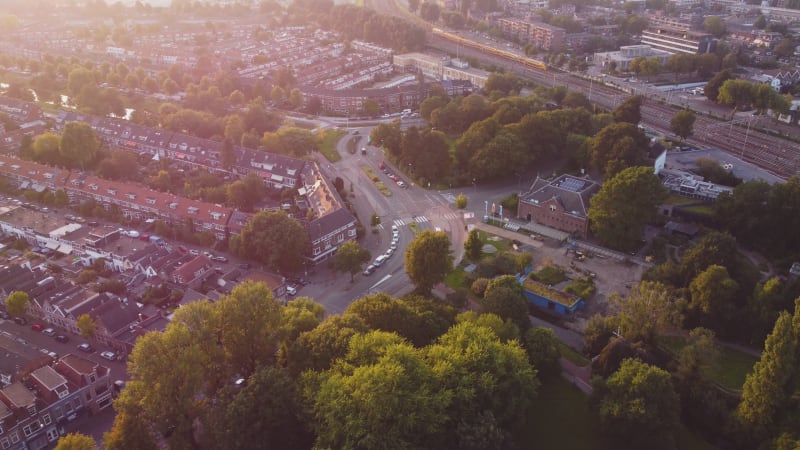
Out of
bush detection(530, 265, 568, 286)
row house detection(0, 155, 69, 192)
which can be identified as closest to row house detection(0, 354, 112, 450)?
row house detection(0, 155, 69, 192)

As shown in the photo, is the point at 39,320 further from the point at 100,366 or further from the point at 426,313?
the point at 426,313

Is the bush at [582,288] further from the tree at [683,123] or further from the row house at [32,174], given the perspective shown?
the row house at [32,174]

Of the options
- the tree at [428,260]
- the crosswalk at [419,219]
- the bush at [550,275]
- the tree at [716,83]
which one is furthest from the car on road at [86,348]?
the tree at [716,83]

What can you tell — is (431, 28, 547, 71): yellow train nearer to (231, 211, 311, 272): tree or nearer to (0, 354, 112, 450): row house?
(231, 211, 311, 272): tree

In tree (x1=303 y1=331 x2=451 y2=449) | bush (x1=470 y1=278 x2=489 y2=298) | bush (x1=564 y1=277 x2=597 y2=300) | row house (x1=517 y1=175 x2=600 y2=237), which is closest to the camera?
tree (x1=303 y1=331 x2=451 y2=449)

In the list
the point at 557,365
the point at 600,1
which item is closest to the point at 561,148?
the point at 557,365

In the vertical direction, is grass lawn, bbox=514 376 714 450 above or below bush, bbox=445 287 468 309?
below
